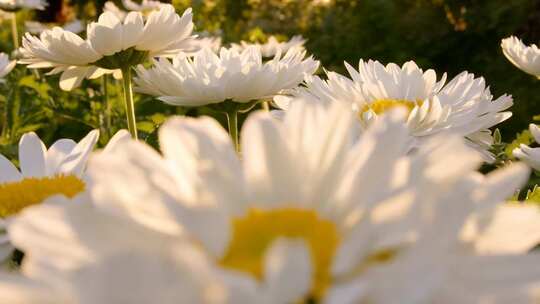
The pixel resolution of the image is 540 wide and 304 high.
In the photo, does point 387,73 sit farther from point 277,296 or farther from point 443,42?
point 443,42

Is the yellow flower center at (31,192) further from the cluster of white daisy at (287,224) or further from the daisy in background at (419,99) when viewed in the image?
the daisy in background at (419,99)

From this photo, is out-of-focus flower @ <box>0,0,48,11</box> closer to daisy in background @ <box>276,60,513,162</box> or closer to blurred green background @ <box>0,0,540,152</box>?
blurred green background @ <box>0,0,540,152</box>

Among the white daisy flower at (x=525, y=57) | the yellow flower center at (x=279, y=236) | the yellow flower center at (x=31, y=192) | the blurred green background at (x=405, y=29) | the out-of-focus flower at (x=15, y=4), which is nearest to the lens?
the yellow flower center at (x=279, y=236)

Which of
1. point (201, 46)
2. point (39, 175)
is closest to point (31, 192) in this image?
point (39, 175)

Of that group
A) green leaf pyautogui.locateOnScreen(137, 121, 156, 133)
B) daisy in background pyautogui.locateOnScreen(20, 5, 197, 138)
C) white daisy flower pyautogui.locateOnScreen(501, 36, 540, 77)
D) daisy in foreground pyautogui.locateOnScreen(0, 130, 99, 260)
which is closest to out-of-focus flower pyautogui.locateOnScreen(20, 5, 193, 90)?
daisy in background pyautogui.locateOnScreen(20, 5, 197, 138)

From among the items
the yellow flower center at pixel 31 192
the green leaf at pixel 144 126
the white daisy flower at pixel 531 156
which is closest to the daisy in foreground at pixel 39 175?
the yellow flower center at pixel 31 192

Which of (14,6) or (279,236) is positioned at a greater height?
(14,6)

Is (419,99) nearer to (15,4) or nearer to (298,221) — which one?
(298,221)
